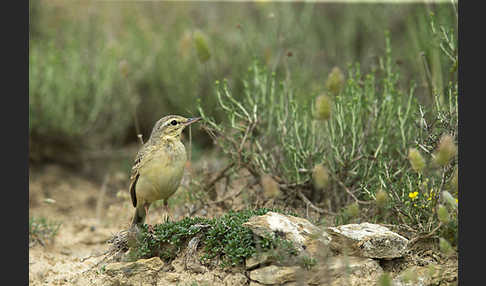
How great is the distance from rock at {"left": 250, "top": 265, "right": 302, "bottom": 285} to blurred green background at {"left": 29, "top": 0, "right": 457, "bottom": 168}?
3097 mm

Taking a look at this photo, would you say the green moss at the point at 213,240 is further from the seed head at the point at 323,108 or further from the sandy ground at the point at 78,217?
the seed head at the point at 323,108

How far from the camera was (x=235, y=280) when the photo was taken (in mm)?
4371

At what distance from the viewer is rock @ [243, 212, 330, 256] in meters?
4.27

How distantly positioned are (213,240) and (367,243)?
1174 mm

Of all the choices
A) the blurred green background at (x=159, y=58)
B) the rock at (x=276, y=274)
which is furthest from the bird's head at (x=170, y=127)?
the blurred green background at (x=159, y=58)

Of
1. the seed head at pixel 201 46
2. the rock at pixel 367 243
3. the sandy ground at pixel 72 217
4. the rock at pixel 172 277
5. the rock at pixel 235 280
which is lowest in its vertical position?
the sandy ground at pixel 72 217

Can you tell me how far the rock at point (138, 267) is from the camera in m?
4.61

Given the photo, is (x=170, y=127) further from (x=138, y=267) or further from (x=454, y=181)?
(x=454, y=181)

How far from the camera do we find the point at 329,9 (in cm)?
1167

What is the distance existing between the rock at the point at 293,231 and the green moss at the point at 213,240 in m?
0.06

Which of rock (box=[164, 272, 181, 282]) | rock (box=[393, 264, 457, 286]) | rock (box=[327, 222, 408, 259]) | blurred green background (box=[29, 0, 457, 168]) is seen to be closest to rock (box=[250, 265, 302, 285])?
rock (box=[327, 222, 408, 259])

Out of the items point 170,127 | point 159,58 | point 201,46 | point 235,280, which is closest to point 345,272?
point 235,280

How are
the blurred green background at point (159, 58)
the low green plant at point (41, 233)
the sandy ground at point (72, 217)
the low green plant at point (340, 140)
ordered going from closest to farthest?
the low green plant at point (340, 140) < the sandy ground at point (72, 217) < the low green plant at point (41, 233) < the blurred green background at point (159, 58)

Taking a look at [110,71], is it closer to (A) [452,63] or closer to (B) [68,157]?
(B) [68,157]
